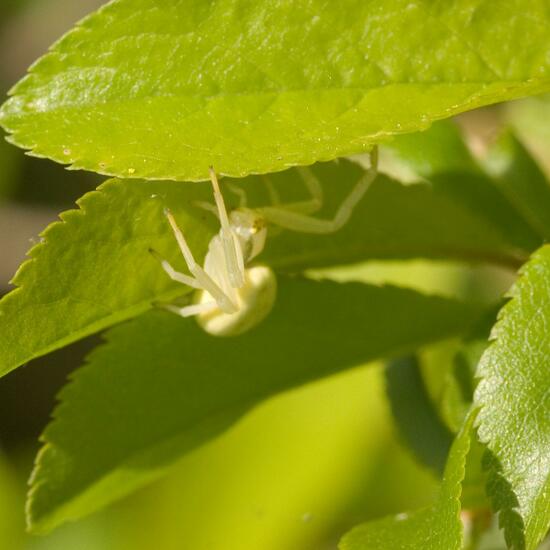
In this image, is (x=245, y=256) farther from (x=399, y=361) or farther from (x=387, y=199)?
(x=399, y=361)

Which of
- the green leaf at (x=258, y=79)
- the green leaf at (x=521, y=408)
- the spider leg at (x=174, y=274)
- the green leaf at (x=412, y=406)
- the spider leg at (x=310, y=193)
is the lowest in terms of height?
the green leaf at (x=412, y=406)

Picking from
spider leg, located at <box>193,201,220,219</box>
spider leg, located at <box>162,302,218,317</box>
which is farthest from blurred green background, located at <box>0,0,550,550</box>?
spider leg, located at <box>193,201,220,219</box>

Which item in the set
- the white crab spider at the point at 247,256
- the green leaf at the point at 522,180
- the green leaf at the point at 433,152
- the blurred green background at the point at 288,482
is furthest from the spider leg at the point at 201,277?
the blurred green background at the point at 288,482

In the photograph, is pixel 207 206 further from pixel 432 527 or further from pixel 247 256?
pixel 432 527

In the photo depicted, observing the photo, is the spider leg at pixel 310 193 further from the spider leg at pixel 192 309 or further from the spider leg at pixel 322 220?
the spider leg at pixel 192 309

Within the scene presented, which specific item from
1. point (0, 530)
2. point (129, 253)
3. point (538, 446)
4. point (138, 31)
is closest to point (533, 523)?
point (538, 446)
